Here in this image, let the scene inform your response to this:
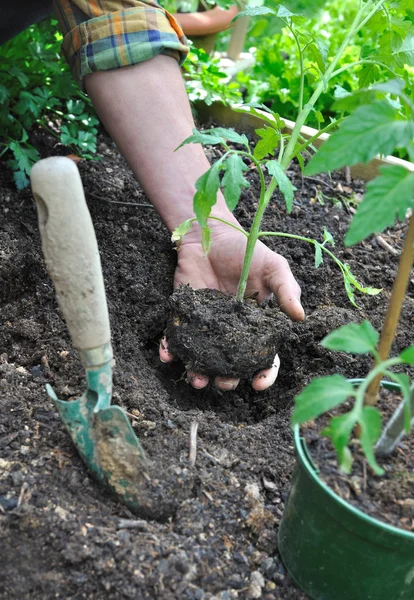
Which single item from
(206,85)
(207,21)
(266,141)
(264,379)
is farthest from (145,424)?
(207,21)

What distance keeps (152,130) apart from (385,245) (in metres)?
1.04

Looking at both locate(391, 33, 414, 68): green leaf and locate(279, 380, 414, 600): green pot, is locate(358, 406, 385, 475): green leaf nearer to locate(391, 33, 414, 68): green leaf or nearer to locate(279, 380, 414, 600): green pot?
locate(279, 380, 414, 600): green pot

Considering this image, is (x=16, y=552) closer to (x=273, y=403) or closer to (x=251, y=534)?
(x=251, y=534)

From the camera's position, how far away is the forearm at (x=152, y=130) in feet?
6.92

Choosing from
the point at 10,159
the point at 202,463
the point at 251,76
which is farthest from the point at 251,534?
the point at 251,76

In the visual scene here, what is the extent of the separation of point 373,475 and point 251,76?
288 cm

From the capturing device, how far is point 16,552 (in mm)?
1269

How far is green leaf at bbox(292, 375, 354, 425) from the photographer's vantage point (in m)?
1.05

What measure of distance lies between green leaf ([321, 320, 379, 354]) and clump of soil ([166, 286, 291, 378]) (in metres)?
0.66

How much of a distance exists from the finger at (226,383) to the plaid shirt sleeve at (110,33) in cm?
108

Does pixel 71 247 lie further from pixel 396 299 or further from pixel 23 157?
pixel 23 157

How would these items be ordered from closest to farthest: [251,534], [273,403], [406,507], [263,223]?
[406,507]
[251,534]
[273,403]
[263,223]

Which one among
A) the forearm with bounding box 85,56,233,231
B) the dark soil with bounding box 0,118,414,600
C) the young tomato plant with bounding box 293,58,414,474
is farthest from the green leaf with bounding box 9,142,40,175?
the young tomato plant with bounding box 293,58,414,474

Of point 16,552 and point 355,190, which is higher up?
point 16,552
